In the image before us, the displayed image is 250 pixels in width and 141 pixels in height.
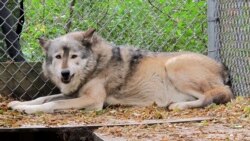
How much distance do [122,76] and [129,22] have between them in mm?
1008

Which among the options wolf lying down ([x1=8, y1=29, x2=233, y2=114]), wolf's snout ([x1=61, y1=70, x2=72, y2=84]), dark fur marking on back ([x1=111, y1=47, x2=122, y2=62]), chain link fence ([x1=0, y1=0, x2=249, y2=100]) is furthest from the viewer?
chain link fence ([x1=0, y1=0, x2=249, y2=100])

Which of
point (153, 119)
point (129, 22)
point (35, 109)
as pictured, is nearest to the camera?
point (153, 119)

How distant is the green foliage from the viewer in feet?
19.0

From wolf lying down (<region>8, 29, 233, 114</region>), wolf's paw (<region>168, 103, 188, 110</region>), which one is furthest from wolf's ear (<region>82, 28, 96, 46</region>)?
wolf's paw (<region>168, 103, 188, 110</region>)

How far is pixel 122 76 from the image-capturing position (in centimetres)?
530

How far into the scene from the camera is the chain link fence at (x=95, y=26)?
5516 millimetres

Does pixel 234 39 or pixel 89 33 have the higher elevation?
pixel 89 33

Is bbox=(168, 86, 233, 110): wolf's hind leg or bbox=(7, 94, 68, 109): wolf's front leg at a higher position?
bbox=(7, 94, 68, 109): wolf's front leg

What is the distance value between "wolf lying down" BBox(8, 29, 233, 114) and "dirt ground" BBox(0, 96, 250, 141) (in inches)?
6.0

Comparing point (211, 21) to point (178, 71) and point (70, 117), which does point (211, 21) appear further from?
point (70, 117)

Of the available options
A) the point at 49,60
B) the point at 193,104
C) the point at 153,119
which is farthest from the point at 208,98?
the point at 49,60

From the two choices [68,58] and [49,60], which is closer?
[68,58]

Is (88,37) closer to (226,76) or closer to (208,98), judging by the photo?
(208,98)

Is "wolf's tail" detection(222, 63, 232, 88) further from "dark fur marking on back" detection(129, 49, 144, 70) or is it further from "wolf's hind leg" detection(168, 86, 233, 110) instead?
"dark fur marking on back" detection(129, 49, 144, 70)
